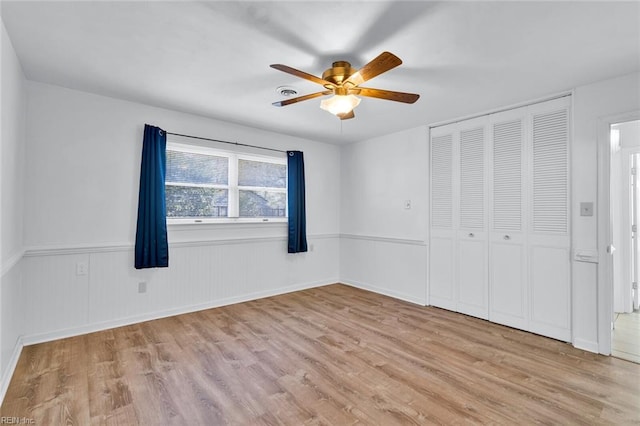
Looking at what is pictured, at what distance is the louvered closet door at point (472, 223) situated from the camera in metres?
3.80

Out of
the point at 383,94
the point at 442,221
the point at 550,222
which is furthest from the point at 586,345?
the point at 383,94

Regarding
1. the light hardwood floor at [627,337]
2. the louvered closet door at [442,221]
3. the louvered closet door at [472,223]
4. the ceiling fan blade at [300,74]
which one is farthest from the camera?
Answer: the louvered closet door at [442,221]

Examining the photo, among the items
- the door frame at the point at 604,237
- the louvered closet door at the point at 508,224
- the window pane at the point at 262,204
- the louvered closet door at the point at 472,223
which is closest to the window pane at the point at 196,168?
the window pane at the point at 262,204

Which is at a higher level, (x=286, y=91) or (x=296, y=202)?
(x=286, y=91)

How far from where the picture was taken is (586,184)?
2980mm

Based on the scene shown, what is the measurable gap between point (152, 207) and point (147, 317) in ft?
4.27

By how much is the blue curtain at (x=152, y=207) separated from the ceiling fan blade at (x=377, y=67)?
2.49 m

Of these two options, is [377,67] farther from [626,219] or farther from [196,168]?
[626,219]

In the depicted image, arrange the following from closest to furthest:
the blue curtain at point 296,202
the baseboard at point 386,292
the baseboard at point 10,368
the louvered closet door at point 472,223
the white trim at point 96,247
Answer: the baseboard at point 10,368 → the white trim at point 96,247 → the louvered closet door at point 472,223 → the baseboard at point 386,292 → the blue curtain at point 296,202

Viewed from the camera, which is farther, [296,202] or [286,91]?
[296,202]

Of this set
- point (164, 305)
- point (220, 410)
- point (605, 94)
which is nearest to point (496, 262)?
point (605, 94)

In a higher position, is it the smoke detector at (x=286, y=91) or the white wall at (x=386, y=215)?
the smoke detector at (x=286, y=91)

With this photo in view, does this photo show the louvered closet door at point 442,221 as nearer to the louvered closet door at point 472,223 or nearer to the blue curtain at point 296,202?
the louvered closet door at point 472,223

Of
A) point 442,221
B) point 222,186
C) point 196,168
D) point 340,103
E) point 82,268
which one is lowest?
point 82,268
